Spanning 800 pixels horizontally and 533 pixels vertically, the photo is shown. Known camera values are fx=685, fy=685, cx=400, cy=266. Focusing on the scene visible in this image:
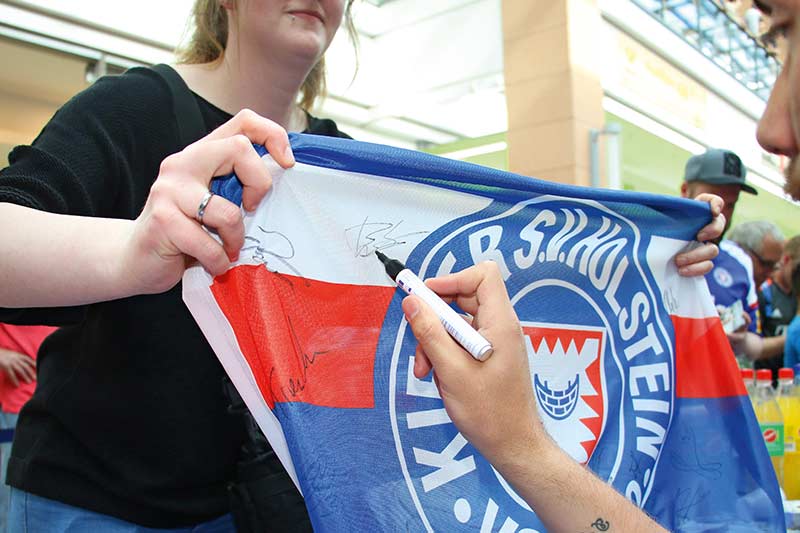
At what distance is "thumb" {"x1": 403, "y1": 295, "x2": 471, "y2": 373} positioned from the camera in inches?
28.0

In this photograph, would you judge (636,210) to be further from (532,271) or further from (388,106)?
(388,106)

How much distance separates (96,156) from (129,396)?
335 mm

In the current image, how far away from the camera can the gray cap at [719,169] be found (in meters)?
2.58

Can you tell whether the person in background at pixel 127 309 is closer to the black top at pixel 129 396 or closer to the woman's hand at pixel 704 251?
the black top at pixel 129 396

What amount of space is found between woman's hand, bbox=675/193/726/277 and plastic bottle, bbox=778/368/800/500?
43cm

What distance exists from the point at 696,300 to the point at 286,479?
0.89 metres

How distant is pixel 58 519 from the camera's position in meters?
0.94

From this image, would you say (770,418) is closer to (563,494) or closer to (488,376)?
(563,494)

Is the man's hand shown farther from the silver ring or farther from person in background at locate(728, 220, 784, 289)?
person in background at locate(728, 220, 784, 289)

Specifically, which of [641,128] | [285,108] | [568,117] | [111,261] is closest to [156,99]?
[285,108]
